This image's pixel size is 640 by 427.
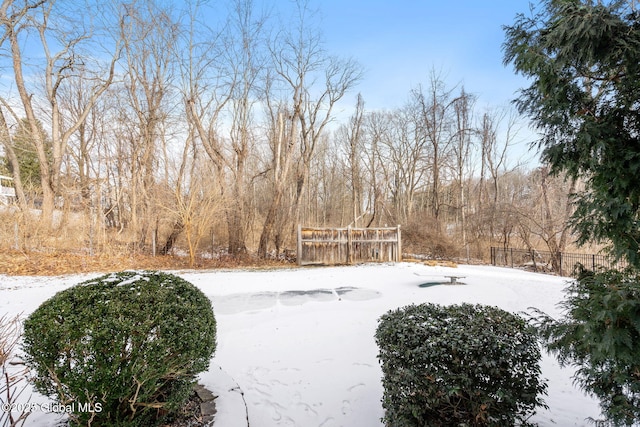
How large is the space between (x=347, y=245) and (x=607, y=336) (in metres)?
10.2

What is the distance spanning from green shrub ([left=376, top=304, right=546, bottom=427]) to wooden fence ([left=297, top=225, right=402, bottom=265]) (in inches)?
368

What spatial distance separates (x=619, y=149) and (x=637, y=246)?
54 cm

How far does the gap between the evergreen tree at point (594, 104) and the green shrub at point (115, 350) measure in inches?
106

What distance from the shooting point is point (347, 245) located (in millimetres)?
11633

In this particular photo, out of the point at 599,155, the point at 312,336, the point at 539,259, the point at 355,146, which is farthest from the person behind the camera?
the point at 355,146

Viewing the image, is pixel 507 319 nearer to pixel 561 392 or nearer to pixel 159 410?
pixel 561 392

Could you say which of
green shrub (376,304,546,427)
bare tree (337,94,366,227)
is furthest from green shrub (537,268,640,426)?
bare tree (337,94,366,227)

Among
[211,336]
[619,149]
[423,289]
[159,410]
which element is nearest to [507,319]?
[619,149]

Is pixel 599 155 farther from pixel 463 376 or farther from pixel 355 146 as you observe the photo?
pixel 355 146

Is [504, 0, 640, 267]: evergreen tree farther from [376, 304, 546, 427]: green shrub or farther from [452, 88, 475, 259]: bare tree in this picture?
[452, 88, 475, 259]: bare tree

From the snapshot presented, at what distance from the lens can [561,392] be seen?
2812mm

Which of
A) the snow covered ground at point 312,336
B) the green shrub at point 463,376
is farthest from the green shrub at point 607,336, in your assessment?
the snow covered ground at point 312,336

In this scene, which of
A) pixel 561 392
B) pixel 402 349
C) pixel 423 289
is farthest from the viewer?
pixel 423 289

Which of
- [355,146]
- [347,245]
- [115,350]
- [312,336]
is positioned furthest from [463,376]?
[355,146]
